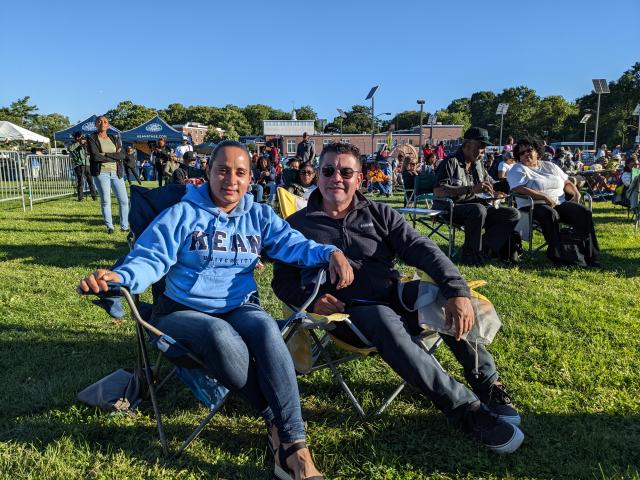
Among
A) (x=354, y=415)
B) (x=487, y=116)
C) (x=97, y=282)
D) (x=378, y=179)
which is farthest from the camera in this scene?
(x=487, y=116)

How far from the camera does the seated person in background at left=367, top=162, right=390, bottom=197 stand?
16141mm

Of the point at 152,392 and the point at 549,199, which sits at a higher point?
the point at 549,199

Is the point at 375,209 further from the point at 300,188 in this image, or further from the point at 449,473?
the point at 300,188

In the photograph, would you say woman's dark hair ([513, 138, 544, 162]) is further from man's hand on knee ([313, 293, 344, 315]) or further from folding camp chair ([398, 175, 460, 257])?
man's hand on knee ([313, 293, 344, 315])

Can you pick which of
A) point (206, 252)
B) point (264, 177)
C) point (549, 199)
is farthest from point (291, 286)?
point (264, 177)

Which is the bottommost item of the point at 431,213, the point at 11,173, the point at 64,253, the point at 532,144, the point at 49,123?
the point at 64,253

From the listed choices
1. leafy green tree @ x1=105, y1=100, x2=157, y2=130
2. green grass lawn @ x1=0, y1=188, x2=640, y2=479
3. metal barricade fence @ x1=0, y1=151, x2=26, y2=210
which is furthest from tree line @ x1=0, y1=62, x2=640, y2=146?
green grass lawn @ x1=0, y1=188, x2=640, y2=479

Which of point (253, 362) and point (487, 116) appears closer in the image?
point (253, 362)

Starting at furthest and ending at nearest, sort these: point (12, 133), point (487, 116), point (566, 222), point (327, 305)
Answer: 1. point (487, 116)
2. point (12, 133)
3. point (566, 222)
4. point (327, 305)

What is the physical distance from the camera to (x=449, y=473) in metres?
2.29

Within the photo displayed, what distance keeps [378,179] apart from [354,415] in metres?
13.7

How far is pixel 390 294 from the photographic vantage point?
294 cm

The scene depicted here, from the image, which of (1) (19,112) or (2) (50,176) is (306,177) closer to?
(2) (50,176)

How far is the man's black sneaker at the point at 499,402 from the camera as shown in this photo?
2578 millimetres
